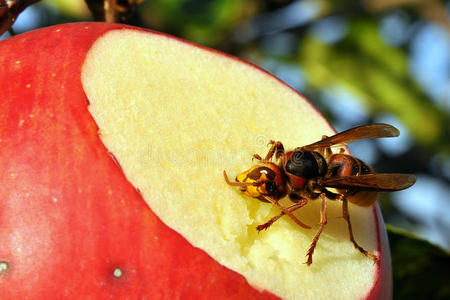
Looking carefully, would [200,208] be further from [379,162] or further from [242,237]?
[379,162]

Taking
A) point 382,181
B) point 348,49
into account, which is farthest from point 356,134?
point 348,49

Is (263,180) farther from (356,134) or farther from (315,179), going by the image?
(356,134)

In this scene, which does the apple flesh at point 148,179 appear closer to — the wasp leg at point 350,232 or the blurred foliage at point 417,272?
the wasp leg at point 350,232

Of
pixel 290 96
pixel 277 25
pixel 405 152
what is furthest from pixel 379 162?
pixel 290 96

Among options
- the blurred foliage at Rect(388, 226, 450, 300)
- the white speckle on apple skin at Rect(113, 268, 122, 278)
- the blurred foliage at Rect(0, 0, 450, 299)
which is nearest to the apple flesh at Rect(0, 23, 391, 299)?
the white speckle on apple skin at Rect(113, 268, 122, 278)

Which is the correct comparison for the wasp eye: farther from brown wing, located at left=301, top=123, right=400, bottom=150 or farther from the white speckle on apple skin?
the white speckle on apple skin
